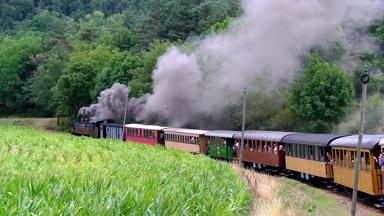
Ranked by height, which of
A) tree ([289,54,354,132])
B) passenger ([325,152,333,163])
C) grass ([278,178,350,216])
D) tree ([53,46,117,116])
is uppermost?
tree ([53,46,117,116])

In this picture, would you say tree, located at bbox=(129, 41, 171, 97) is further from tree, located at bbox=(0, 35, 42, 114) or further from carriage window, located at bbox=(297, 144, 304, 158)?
tree, located at bbox=(0, 35, 42, 114)

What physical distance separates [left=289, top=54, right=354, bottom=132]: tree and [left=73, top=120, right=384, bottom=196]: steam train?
4.69 meters

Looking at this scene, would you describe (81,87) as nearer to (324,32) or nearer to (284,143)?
(324,32)

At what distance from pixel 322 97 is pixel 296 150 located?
31.0 ft

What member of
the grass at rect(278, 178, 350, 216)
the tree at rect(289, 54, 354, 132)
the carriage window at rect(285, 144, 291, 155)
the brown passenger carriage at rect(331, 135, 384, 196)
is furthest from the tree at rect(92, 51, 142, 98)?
the brown passenger carriage at rect(331, 135, 384, 196)

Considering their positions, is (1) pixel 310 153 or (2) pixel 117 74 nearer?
(1) pixel 310 153

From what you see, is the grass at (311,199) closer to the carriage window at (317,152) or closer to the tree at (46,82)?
the carriage window at (317,152)

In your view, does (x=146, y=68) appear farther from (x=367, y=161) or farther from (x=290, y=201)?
(x=290, y=201)

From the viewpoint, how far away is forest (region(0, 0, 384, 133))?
103 ft

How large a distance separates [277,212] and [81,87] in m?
55.6

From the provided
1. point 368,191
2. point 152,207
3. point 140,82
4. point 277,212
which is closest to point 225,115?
point 140,82

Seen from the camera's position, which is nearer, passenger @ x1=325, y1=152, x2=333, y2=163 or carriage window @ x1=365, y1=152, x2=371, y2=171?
carriage window @ x1=365, y1=152, x2=371, y2=171

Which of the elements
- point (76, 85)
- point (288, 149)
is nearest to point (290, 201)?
point (288, 149)

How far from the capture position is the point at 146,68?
50781mm
